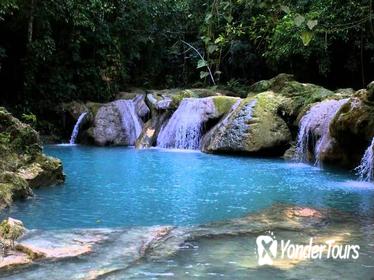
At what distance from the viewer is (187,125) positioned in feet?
54.3

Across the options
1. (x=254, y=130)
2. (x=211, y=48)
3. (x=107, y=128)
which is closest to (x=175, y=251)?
(x=211, y=48)

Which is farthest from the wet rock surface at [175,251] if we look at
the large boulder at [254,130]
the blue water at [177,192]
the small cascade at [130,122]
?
the small cascade at [130,122]

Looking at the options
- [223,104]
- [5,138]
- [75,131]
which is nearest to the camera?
[5,138]

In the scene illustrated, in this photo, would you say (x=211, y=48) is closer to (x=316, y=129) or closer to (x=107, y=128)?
(x=316, y=129)

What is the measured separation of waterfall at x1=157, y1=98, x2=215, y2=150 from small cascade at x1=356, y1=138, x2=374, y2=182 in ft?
22.5

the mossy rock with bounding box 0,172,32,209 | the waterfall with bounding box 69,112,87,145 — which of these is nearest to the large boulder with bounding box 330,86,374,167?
the mossy rock with bounding box 0,172,32,209

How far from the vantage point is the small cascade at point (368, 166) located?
32.1 ft

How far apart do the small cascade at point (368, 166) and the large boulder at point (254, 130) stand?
3.84 metres

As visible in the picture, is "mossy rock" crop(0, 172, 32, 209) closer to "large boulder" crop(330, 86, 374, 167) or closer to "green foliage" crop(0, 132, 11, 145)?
"green foliage" crop(0, 132, 11, 145)

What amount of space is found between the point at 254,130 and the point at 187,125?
310 centimetres

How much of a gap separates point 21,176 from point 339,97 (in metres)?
9.08

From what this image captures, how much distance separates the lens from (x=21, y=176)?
7496 millimetres

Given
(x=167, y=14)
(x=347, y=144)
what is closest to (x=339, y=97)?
(x=347, y=144)

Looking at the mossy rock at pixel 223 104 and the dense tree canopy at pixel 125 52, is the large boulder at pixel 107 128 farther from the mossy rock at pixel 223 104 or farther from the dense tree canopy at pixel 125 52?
the mossy rock at pixel 223 104
